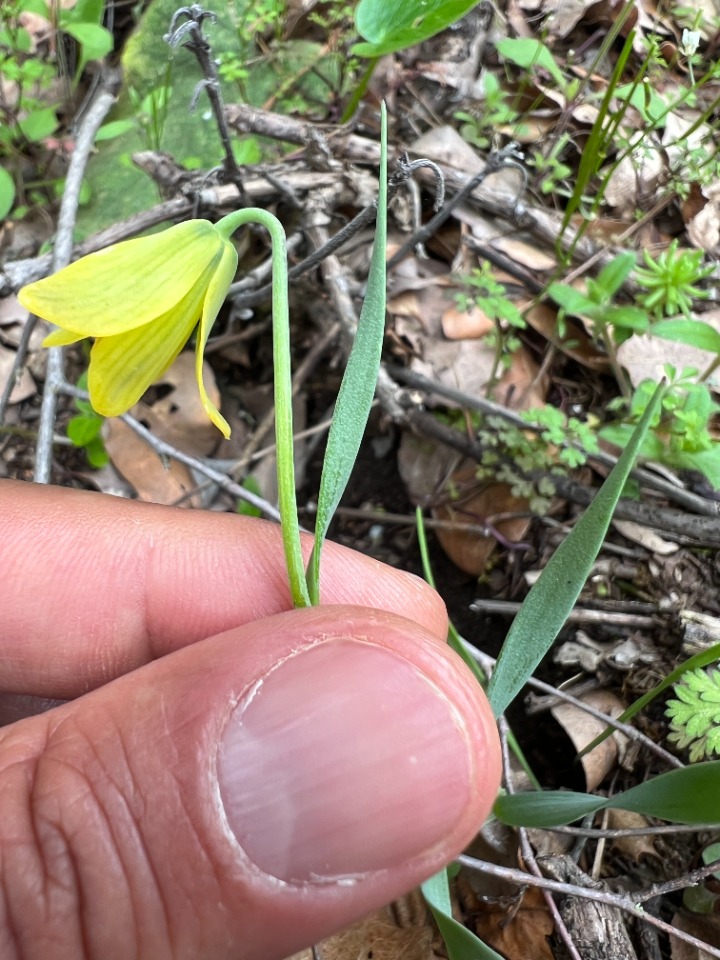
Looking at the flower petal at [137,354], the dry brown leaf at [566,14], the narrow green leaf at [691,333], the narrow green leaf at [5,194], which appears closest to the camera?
the flower petal at [137,354]

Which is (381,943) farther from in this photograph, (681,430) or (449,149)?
(449,149)

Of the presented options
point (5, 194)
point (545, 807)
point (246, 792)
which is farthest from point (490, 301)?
point (5, 194)

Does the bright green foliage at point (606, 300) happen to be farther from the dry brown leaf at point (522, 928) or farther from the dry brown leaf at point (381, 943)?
the dry brown leaf at point (381, 943)

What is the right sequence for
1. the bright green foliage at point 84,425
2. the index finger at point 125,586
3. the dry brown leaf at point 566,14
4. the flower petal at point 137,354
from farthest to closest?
the dry brown leaf at point 566,14
the bright green foliage at point 84,425
the index finger at point 125,586
the flower petal at point 137,354

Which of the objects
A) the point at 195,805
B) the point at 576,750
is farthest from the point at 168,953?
the point at 576,750

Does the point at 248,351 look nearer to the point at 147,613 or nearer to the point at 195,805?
the point at 147,613

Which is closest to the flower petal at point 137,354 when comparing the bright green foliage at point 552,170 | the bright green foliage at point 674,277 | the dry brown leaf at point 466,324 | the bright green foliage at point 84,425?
the bright green foliage at point 84,425

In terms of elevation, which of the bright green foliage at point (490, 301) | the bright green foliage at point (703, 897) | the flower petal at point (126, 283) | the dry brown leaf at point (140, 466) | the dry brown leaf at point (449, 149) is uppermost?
the dry brown leaf at point (449, 149)
